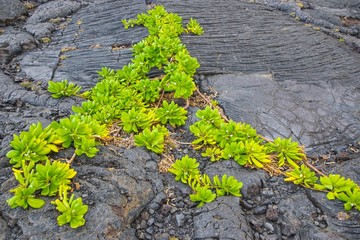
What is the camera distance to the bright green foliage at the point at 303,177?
367 cm

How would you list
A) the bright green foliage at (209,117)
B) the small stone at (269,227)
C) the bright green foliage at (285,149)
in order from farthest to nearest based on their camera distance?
the bright green foliage at (209,117)
the bright green foliage at (285,149)
the small stone at (269,227)

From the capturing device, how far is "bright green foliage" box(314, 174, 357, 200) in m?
3.52

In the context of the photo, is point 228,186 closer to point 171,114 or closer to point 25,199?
point 171,114

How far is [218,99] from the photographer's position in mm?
4824

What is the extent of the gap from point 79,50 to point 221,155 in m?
3.24

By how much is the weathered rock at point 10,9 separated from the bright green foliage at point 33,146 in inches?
164

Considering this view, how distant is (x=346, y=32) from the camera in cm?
691

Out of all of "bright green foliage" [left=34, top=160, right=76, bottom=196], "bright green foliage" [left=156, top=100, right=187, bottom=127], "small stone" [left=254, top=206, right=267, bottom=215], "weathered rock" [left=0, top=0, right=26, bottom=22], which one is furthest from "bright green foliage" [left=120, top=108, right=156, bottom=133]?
"weathered rock" [left=0, top=0, right=26, bottom=22]

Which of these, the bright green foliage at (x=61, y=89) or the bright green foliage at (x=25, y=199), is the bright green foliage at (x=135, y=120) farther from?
the bright green foliage at (x=25, y=199)

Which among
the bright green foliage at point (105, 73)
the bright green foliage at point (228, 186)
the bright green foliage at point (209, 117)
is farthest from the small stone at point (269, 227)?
the bright green foliage at point (105, 73)

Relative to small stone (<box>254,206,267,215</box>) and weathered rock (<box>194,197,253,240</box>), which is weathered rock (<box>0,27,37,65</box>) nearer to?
weathered rock (<box>194,197,253,240</box>)

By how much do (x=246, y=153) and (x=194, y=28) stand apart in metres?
2.94

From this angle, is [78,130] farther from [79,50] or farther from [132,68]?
[79,50]

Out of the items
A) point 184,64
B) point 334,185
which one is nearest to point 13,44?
point 184,64
